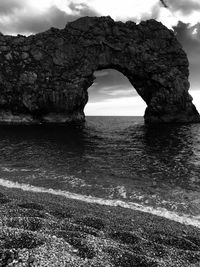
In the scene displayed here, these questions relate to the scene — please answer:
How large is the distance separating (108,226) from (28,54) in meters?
98.4

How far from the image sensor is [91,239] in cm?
1041

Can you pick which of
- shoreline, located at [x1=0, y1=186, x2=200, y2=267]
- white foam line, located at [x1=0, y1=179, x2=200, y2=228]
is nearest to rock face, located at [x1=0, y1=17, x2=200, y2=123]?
white foam line, located at [x1=0, y1=179, x2=200, y2=228]

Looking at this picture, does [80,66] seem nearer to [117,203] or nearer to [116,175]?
[116,175]

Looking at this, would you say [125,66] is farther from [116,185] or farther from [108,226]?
[108,226]

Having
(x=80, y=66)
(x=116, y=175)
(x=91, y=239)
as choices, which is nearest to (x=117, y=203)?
(x=116, y=175)

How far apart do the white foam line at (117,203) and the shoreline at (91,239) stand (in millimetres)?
970

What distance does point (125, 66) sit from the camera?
103m

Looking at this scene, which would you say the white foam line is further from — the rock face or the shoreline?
the rock face

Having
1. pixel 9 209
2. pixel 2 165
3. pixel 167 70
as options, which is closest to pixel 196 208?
pixel 9 209

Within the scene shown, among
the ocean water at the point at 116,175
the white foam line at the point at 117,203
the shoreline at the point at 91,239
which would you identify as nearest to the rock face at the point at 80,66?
the ocean water at the point at 116,175

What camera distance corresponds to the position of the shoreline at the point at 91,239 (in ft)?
27.9

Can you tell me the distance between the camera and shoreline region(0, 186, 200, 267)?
8.50 metres

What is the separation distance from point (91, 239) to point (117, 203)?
9.88 meters

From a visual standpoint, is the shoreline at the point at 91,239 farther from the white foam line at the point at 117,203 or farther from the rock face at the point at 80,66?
the rock face at the point at 80,66
